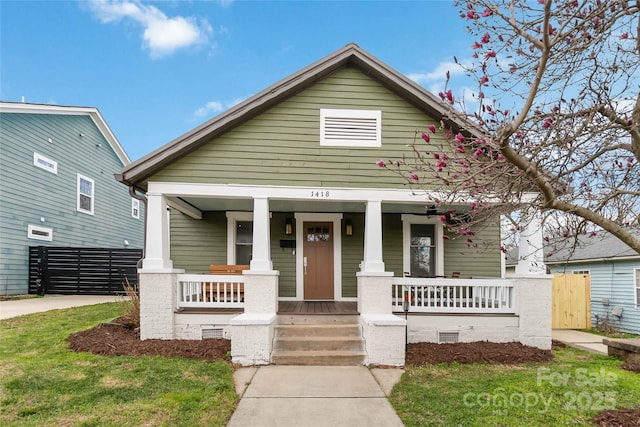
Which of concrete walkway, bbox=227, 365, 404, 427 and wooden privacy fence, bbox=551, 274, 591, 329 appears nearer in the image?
concrete walkway, bbox=227, 365, 404, 427

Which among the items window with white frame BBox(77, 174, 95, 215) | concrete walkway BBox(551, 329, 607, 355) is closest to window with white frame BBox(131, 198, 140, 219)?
window with white frame BBox(77, 174, 95, 215)

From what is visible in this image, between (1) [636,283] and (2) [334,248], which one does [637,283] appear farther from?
(2) [334,248]

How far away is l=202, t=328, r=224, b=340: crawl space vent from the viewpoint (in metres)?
6.86

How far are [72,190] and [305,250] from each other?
10.9 m

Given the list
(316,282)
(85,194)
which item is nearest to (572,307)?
(316,282)

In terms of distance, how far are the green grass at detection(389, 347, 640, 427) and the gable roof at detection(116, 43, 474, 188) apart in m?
4.58

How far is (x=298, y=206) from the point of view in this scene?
28.1 ft

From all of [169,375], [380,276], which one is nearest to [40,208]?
[169,375]

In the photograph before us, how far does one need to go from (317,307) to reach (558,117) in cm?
600

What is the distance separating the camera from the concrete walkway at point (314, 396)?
3.69 meters

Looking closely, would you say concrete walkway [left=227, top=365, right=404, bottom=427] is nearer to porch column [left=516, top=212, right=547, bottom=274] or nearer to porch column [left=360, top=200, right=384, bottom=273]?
porch column [left=360, top=200, right=384, bottom=273]

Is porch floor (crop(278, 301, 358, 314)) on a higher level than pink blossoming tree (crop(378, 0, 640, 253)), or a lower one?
lower

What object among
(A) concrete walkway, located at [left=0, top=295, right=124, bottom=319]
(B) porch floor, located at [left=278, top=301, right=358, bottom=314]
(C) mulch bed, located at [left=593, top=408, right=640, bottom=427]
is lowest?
(A) concrete walkway, located at [left=0, top=295, right=124, bottom=319]

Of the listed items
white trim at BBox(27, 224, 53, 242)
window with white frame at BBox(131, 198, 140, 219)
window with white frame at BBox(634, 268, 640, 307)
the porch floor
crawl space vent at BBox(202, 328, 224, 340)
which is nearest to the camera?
crawl space vent at BBox(202, 328, 224, 340)
